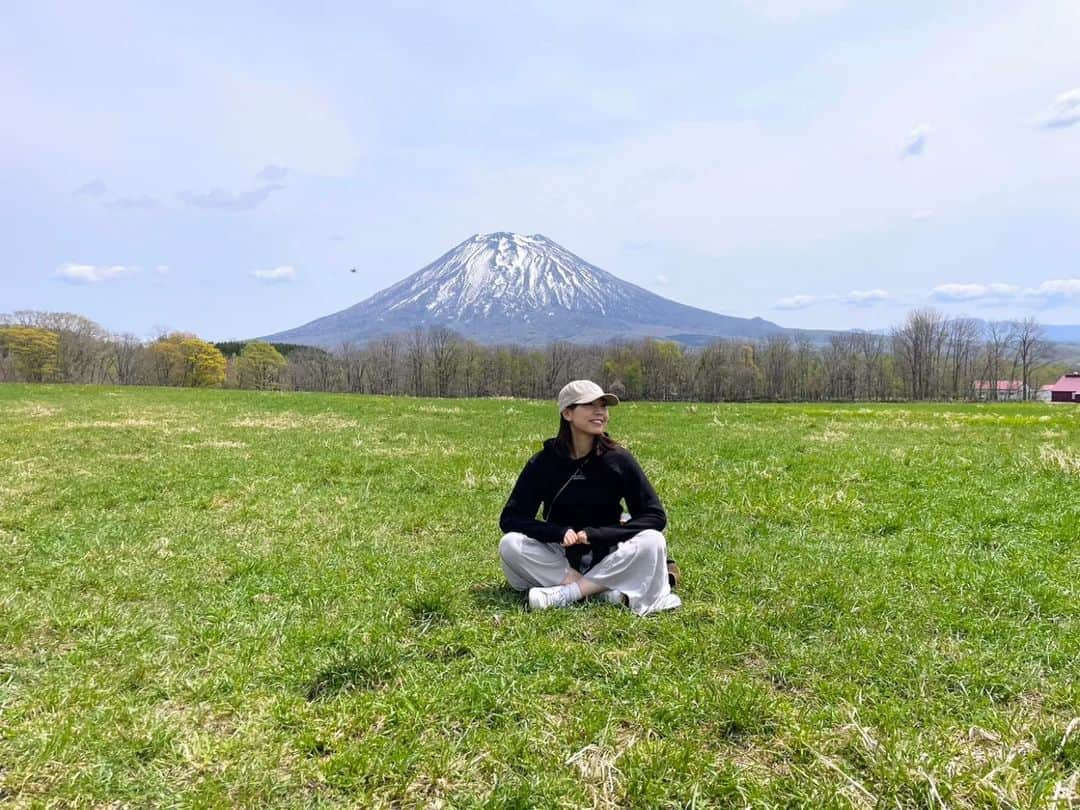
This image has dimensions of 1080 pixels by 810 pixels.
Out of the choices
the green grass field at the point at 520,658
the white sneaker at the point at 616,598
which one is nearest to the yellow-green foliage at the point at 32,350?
the green grass field at the point at 520,658

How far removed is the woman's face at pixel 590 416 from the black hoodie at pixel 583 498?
1.09 ft

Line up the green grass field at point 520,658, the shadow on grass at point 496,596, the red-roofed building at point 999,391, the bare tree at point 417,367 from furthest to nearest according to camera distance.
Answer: the bare tree at point 417,367, the red-roofed building at point 999,391, the shadow on grass at point 496,596, the green grass field at point 520,658

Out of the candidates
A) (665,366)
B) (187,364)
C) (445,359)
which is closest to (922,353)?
(665,366)

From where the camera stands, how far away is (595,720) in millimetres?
3918

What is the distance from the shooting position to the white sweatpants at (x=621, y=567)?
18.5 ft

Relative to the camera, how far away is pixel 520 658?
4.75m

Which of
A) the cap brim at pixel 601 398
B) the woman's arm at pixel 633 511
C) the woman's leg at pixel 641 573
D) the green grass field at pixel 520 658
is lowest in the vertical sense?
the green grass field at pixel 520 658

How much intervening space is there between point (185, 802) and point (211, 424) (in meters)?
21.7

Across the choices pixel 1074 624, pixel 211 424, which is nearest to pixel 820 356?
pixel 211 424

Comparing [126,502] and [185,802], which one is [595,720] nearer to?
[185,802]

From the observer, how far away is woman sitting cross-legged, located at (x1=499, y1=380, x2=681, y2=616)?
225 inches

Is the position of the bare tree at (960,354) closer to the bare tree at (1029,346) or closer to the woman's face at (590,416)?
the bare tree at (1029,346)

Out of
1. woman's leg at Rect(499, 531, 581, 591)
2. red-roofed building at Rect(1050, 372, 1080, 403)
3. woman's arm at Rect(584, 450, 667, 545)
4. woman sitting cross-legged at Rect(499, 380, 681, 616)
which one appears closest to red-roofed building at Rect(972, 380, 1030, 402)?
red-roofed building at Rect(1050, 372, 1080, 403)

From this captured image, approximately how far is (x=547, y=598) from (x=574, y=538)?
613 mm
